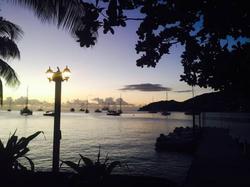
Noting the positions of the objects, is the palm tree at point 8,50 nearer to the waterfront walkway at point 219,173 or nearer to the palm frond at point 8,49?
the palm frond at point 8,49

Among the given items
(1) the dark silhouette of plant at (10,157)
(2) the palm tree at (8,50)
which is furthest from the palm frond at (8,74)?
(1) the dark silhouette of plant at (10,157)

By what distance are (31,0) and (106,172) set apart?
4599mm

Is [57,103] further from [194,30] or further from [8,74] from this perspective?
[8,74]

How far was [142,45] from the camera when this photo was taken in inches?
157

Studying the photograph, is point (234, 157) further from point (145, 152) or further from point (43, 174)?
point (145, 152)

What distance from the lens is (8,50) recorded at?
45.7 ft

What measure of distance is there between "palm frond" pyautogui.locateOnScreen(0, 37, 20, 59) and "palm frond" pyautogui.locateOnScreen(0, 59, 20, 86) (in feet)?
1.28

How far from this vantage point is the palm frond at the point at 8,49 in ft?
44.0

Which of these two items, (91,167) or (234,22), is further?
(91,167)

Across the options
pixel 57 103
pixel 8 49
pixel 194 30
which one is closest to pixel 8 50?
pixel 8 49

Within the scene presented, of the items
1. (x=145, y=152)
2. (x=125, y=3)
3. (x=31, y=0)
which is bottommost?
(x=145, y=152)

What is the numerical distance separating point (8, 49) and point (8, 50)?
6 centimetres

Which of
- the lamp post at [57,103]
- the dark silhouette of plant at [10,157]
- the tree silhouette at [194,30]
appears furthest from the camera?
the lamp post at [57,103]

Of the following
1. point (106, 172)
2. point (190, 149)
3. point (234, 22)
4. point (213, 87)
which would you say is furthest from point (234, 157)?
point (234, 22)
